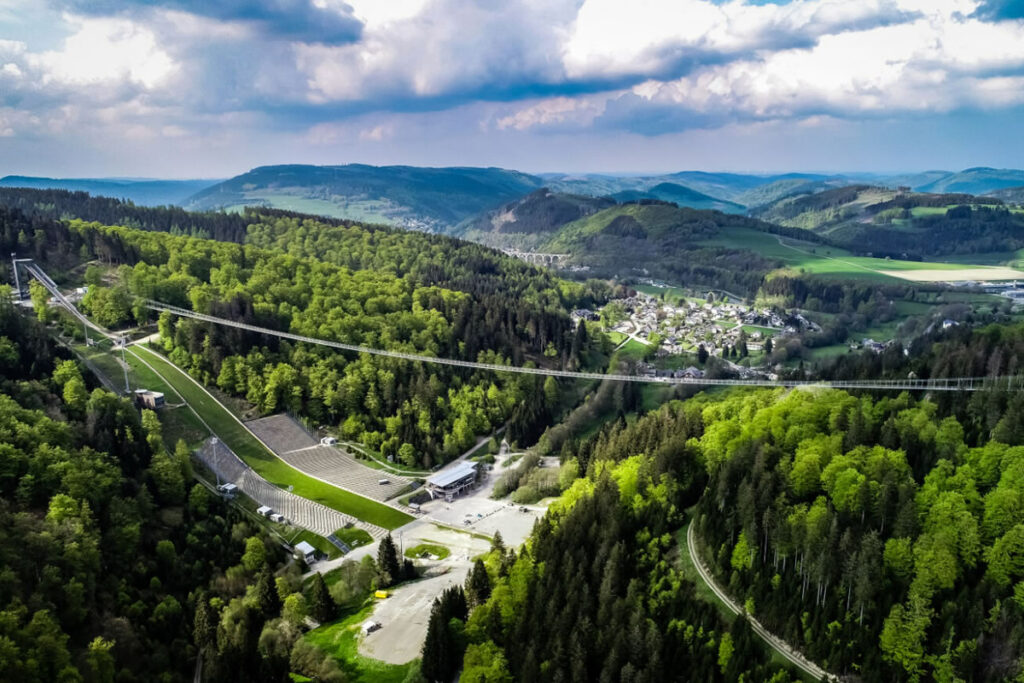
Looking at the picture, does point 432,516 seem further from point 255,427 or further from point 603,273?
point 603,273

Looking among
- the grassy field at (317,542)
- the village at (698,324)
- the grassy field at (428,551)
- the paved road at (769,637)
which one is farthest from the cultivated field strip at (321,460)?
the village at (698,324)

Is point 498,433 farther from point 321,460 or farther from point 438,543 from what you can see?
point 438,543

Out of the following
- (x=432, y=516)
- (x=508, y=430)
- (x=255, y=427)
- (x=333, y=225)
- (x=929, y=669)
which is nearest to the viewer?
(x=929, y=669)

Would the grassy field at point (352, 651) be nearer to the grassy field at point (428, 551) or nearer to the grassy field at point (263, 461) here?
the grassy field at point (428, 551)

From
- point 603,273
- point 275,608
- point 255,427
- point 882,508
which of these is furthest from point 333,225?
point 882,508

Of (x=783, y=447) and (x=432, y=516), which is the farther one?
(x=432, y=516)

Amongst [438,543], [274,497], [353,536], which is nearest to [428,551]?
[438,543]

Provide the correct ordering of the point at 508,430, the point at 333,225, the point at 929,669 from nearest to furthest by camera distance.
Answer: the point at 929,669, the point at 508,430, the point at 333,225
